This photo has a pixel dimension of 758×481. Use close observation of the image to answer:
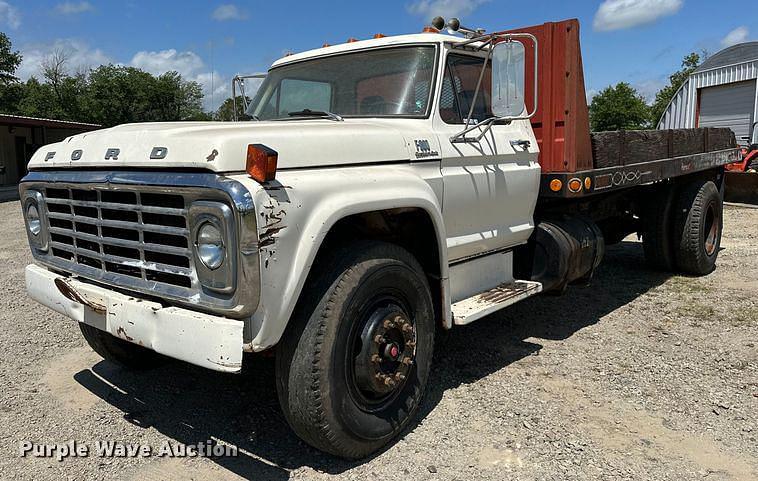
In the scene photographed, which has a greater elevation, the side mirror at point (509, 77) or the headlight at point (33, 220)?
the side mirror at point (509, 77)

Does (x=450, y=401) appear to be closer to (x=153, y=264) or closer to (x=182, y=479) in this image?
(x=182, y=479)

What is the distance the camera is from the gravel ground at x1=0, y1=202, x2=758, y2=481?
3037mm

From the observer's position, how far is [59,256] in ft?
11.3

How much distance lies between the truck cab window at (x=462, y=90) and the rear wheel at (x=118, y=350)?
8.19 ft

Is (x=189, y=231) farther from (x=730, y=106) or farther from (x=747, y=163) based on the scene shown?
(x=730, y=106)

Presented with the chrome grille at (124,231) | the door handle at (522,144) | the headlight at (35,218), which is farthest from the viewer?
the door handle at (522,144)

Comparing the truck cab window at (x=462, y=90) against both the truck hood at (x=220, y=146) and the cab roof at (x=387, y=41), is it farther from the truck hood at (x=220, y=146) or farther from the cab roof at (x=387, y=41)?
the truck hood at (x=220, y=146)

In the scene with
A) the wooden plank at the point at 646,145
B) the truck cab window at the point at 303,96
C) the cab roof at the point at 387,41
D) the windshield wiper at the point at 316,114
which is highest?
the cab roof at the point at 387,41

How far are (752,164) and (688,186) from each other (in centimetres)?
925

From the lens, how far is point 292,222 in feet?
8.55

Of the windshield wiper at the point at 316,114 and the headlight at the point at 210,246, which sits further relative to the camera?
the windshield wiper at the point at 316,114

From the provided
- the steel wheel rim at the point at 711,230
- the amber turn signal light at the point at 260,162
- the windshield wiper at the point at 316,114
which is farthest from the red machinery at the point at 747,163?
the amber turn signal light at the point at 260,162

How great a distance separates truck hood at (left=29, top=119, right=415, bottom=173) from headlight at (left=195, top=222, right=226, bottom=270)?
9.9 inches

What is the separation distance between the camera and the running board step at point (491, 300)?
368 cm
